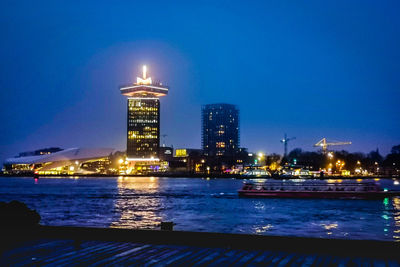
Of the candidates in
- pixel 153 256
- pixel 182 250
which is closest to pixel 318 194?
pixel 182 250

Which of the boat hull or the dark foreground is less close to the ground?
the dark foreground

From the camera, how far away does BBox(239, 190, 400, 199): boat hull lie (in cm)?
5655

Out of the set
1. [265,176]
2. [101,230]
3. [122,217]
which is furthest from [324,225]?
[265,176]

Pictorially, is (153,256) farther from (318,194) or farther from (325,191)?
(325,191)

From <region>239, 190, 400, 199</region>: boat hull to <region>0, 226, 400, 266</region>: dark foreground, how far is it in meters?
49.2

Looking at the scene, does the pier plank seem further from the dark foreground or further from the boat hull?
the boat hull

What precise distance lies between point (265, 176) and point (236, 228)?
168167mm

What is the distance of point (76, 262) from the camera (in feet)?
28.8

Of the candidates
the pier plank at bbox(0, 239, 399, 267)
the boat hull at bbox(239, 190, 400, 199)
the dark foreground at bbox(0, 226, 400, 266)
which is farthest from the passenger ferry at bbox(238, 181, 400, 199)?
the pier plank at bbox(0, 239, 399, 267)

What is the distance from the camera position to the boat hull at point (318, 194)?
56550 millimetres

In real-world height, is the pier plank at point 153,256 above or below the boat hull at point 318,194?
above

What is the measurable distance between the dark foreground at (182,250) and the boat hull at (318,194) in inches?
1936

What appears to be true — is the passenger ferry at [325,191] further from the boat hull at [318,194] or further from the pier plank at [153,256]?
the pier plank at [153,256]

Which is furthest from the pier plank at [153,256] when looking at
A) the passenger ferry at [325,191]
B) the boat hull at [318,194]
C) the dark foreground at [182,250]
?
the passenger ferry at [325,191]
